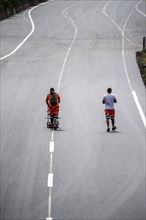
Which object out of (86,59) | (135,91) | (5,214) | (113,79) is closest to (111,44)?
(86,59)

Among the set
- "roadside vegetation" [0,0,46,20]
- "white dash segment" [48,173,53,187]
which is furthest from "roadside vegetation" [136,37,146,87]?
"roadside vegetation" [0,0,46,20]

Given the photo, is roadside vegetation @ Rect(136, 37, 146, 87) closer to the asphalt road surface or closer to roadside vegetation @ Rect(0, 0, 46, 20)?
the asphalt road surface

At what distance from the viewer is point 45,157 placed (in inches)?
787

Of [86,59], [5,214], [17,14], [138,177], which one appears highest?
[17,14]

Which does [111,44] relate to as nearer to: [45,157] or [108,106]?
[108,106]

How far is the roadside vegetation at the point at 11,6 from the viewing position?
66.2 meters

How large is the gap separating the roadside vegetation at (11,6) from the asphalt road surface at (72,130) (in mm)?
10018

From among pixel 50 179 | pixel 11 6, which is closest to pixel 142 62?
pixel 50 179

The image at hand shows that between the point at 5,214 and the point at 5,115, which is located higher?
the point at 5,115

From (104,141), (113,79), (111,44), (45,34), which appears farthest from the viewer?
(45,34)

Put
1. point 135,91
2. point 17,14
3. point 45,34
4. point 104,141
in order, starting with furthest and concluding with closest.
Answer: point 17,14
point 45,34
point 135,91
point 104,141

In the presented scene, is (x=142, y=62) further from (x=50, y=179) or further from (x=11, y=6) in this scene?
(x=11, y=6)

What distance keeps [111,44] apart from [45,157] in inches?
1223

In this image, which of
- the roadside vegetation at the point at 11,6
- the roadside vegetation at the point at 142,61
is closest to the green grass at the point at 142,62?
the roadside vegetation at the point at 142,61
